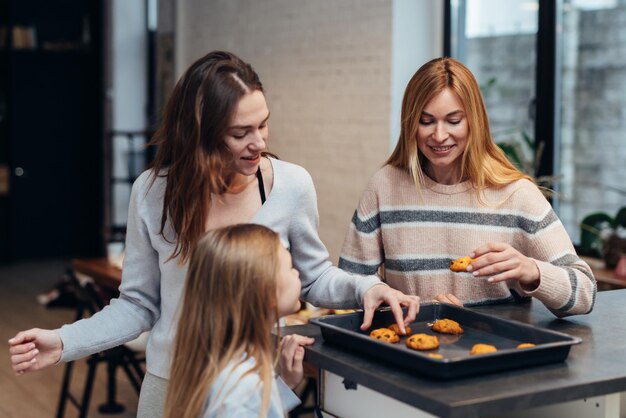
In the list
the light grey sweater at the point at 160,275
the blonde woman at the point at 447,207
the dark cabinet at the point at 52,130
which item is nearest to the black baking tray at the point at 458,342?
the light grey sweater at the point at 160,275

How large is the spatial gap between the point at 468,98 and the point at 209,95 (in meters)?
0.74

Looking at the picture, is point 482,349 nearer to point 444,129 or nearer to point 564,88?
point 444,129

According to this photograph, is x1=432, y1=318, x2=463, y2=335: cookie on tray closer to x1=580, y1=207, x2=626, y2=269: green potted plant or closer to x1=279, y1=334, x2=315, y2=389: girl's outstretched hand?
x1=279, y1=334, x2=315, y2=389: girl's outstretched hand

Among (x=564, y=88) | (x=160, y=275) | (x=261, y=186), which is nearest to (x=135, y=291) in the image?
(x=160, y=275)

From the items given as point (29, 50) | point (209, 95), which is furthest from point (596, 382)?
point (29, 50)

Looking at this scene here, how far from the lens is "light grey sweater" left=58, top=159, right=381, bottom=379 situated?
1.98 metres

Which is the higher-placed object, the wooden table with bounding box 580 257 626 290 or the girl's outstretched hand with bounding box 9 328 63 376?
the girl's outstretched hand with bounding box 9 328 63 376

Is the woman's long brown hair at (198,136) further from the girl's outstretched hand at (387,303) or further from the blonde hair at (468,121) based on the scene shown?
the blonde hair at (468,121)

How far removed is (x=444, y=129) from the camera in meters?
2.34

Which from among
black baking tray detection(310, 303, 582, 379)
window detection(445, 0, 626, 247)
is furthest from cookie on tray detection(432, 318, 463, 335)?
window detection(445, 0, 626, 247)

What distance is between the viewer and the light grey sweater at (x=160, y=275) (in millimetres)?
1981

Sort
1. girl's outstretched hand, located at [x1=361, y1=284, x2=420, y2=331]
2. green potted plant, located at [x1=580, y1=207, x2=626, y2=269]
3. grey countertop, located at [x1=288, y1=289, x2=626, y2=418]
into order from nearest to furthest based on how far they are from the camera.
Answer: grey countertop, located at [x1=288, y1=289, x2=626, y2=418] → girl's outstretched hand, located at [x1=361, y1=284, x2=420, y2=331] → green potted plant, located at [x1=580, y1=207, x2=626, y2=269]

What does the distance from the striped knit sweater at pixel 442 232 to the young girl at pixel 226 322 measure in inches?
29.9

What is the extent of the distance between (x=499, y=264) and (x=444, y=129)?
0.49 metres
